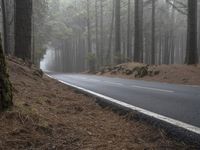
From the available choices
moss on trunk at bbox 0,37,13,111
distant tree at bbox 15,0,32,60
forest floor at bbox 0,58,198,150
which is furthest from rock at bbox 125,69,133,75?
moss on trunk at bbox 0,37,13,111

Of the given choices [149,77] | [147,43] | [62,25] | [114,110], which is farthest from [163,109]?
[62,25]

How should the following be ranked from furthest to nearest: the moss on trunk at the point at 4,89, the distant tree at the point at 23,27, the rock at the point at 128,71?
1. the rock at the point at 128,71
2. the distant tree at the point at 23,27
3. the moss on trunk at the point at 4,89

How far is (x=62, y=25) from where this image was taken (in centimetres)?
6694

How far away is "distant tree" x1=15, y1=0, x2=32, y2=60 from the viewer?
1496 centimetres

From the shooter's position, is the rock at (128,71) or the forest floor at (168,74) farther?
the rock at (128,71)

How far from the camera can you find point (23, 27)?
1522 centimetres

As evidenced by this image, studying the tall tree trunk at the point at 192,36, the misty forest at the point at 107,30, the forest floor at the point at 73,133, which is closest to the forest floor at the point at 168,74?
the tall tree trunk at the point at 192,36

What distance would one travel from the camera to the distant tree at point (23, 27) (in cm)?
1496

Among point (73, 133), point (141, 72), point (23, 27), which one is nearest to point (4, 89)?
point (73, 133)

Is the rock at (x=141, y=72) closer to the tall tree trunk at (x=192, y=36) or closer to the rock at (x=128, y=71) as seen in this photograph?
the rock at (x=128, y=71)

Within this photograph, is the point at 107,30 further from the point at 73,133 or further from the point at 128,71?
the point at 73,133

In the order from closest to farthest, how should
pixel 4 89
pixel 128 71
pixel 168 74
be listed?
pixel 4 89 → pixel 168 74 → pixel 128 71

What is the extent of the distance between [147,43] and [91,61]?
13264 millimetres

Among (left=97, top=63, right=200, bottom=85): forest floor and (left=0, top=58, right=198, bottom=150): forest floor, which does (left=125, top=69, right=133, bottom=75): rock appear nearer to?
(left=97, top=63, right=200, bottom=85): forest floor
